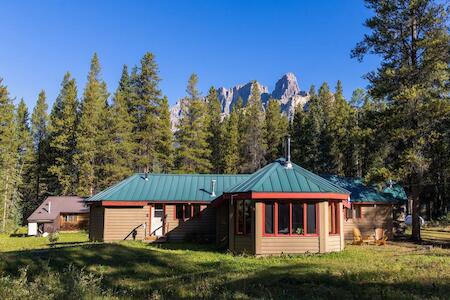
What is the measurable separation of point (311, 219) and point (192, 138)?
30.9 m

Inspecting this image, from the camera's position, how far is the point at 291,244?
57.9 ft

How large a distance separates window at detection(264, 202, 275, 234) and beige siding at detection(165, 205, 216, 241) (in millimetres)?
6765

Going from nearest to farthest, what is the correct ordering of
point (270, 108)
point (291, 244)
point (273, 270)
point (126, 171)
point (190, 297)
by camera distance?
point (190, 297)
point (273, 270)
point (291, 244)
point (126, 171)
point (270, 108)

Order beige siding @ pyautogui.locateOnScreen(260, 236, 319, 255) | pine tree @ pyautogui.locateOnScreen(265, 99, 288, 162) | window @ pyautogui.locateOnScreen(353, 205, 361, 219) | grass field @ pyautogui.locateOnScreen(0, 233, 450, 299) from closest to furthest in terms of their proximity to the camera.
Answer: grass field @ pyautogui.locateOnScreen(0, 233, 450, 299), beige siding @ pyautogui.locateOnScreen(260, 236, 319, 255), window @ pyautogui.locateOnScreen(353, 205, 361, 219), pine tree @ pyautogui.locateOnScreen(265, 99, 288, 162)

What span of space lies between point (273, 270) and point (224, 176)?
545 inches

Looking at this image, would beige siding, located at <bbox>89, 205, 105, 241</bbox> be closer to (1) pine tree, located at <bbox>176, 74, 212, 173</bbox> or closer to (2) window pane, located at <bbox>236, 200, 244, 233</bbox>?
(2) window pane, located at <bbox>236, 200, 244, 233</bbox>

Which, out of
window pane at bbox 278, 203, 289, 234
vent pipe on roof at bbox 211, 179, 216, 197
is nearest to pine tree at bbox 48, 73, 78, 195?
vent pipe on roof at bbox 211, 179, 216, 197

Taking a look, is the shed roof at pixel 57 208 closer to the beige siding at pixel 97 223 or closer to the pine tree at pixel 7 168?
the pine tree at pixel 7 168

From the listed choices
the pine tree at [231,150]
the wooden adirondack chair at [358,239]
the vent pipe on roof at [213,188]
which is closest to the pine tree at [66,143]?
the pine tree at [231,150]

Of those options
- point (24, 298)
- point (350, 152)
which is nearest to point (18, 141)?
point (350, 152)

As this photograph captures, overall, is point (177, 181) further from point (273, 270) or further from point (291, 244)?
point (273, 270)

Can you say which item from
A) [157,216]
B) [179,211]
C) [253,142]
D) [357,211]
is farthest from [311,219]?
[253,142]

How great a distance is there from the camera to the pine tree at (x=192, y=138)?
155 feet

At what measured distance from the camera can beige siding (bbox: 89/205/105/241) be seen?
24.0m
